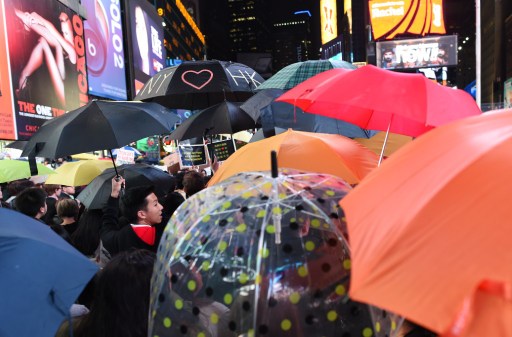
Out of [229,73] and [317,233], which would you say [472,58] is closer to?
[229,73]

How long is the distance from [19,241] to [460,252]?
4.98 feet

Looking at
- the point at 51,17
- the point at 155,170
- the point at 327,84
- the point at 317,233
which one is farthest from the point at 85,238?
the point at 51,17

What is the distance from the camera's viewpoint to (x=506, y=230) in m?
1.24

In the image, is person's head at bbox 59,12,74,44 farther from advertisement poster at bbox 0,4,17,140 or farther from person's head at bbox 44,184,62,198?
person's head at bbox 44,184,62,198

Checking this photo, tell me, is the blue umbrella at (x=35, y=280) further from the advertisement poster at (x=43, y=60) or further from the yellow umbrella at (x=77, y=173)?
the advertisement poster at (x=43, y=60)

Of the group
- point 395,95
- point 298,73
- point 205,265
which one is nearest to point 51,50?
point 298,73

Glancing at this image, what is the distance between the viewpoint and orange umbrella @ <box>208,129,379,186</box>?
12.4ft

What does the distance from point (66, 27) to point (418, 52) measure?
696 inches

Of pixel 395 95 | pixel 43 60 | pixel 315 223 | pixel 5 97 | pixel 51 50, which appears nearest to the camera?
pixel 315 223

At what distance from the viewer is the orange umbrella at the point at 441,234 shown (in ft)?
3.84

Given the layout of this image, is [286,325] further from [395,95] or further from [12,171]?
[12,171]

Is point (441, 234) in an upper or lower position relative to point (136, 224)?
upper

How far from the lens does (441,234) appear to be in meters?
1.29

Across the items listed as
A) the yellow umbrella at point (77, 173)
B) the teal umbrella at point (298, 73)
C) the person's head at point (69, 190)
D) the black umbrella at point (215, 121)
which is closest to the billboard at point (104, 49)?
the person's head at point (69, 190)
